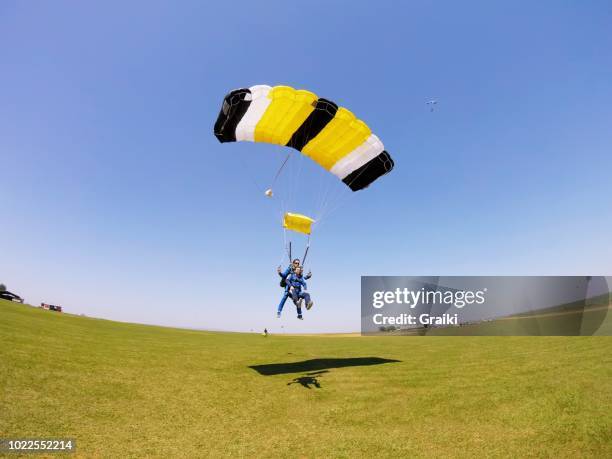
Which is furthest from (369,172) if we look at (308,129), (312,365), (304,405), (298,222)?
(304,405)

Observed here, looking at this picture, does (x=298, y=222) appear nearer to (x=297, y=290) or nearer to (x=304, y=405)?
(x=297, y=290)

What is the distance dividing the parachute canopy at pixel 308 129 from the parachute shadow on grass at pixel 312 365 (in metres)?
7.85

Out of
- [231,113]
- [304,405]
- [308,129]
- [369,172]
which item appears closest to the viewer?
[304,405]

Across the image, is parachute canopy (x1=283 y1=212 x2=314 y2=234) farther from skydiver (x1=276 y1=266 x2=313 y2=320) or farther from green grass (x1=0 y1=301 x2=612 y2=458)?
green grass (x1=0 y1=301 x2=612 y2=458)

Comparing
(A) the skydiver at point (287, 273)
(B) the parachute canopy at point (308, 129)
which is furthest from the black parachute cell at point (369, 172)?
(A) the skydiver at point (287, 273)

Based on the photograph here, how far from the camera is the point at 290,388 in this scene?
32.5 ft

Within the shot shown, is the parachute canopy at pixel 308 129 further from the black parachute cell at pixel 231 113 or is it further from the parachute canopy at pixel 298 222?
the parachute canopy at pixel 298 222

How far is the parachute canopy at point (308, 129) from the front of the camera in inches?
468

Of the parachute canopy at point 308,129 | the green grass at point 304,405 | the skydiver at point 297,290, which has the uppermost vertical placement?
the parachute canopy at point 308,129

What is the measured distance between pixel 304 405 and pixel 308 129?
32.2 feet

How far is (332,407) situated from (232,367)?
5083 mm

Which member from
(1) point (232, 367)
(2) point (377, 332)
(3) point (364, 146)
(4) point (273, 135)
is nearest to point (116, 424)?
(1) point (232, 367)

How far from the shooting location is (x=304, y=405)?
8523 mm

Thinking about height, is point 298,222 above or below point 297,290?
above
